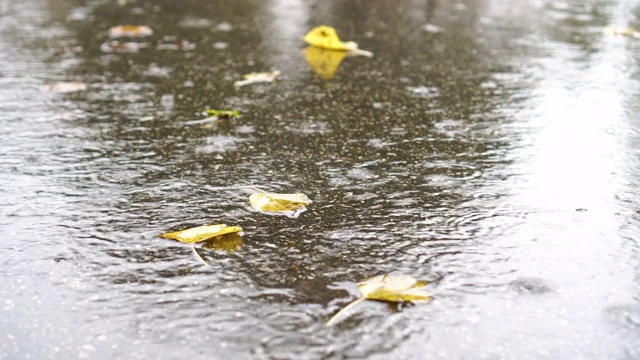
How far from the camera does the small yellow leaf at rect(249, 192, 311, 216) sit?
2.23 meters

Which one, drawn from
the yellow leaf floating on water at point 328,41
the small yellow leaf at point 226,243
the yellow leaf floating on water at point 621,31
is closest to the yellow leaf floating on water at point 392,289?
the small yellow leaf at point 226,243

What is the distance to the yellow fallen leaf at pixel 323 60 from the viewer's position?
13.7 ft

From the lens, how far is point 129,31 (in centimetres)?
532

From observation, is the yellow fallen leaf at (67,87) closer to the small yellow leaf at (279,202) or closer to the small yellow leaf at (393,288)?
the small yellow leaf at (279,202)

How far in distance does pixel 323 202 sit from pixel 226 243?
0.44 metres

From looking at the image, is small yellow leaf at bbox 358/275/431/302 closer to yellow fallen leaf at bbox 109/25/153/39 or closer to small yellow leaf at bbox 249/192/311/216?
small yellow leaf at bbox 249/192/311/216

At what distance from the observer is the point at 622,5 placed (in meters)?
6.98

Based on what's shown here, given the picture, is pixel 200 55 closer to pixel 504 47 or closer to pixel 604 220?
pixel 504 47

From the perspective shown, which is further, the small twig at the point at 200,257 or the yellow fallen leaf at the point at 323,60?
the yellow fallen leaf at the point at 323,60

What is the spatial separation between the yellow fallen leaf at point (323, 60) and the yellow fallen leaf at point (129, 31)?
147 cm

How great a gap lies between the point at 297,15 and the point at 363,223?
4579 mm

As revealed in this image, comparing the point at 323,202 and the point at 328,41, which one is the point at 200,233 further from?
the point at 328,41

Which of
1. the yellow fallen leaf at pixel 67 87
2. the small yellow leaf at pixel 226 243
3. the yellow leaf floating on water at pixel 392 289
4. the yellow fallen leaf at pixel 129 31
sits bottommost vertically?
the yellow leaf floating on water at pixel 392 289

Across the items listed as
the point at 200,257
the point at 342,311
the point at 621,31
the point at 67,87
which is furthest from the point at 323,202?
the point at 621,31
